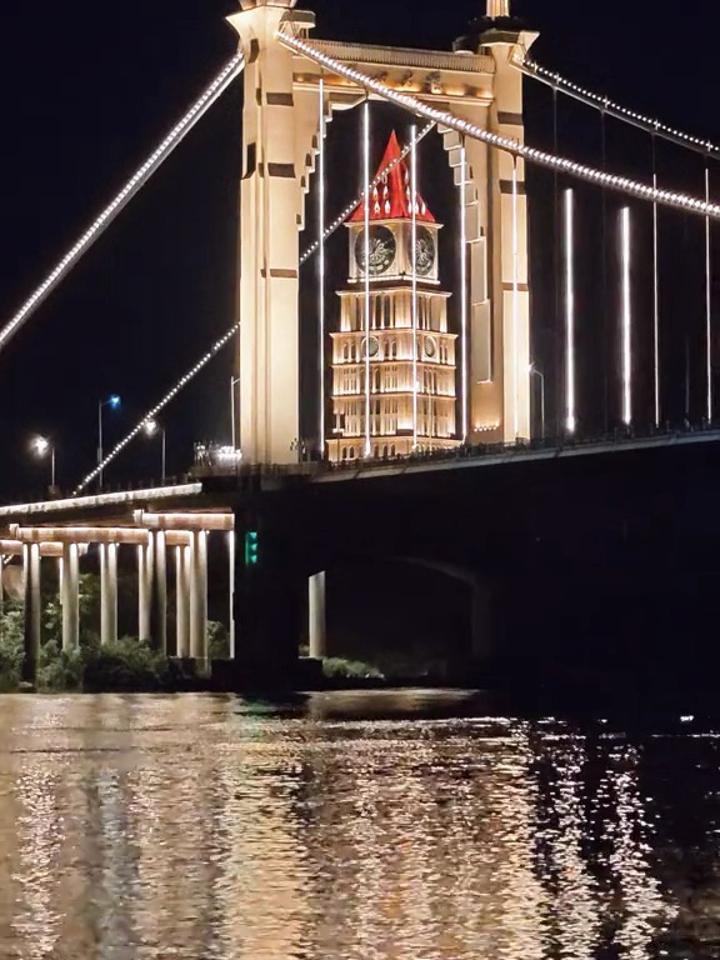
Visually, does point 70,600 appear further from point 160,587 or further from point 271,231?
point 271,231

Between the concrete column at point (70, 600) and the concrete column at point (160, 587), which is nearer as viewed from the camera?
the concrete column at point (160, 587)

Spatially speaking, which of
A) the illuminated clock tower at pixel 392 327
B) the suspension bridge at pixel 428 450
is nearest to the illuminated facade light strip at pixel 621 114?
the suspension bridge at pixel 428 450

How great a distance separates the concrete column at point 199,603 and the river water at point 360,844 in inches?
1303

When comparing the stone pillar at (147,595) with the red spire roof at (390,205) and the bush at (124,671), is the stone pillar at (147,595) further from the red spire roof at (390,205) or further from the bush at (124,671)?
the red spire roof at (390,205)

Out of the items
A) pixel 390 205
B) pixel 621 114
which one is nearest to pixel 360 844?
pixel 621 114

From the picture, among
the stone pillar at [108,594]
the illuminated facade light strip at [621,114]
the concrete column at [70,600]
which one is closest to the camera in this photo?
the illuminated facade light strip at [621,114]

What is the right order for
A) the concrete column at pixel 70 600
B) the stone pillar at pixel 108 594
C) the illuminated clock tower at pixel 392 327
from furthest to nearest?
1. the illuminated clock tower at pixel 392 327
2. the stone pillar at pixel 108 594
3. the concrete column at pixel 70 600

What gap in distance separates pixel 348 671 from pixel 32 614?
14.0 metres

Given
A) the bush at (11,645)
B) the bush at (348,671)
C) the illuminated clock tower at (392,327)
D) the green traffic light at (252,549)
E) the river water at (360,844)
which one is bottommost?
the river water at (360,844)

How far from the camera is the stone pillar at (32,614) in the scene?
285 feet

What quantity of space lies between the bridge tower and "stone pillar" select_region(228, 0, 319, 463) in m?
0.03

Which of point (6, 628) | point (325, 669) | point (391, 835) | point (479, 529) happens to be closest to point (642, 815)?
point (391, 835)

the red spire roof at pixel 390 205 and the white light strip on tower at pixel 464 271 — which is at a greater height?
the red spire roof at pixel 390 205

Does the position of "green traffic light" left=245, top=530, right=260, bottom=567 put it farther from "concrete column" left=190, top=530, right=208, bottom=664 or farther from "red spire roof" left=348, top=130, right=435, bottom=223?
"red spire roof" left=348, top=130, right=435, bottom=223
